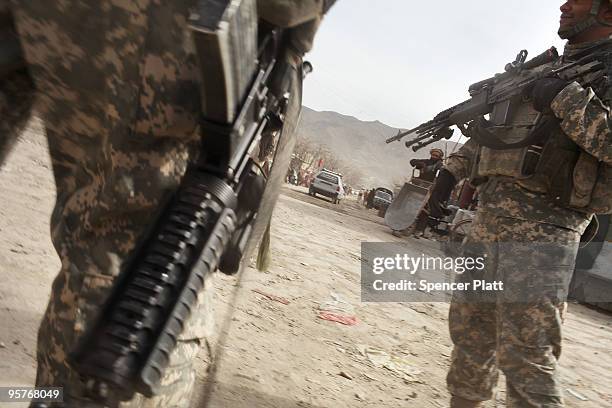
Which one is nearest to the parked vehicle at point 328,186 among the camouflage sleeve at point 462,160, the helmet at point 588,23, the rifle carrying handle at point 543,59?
the rifle carrying handle at point 543,59

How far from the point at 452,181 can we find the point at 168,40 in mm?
2132

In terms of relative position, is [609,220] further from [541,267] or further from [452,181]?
[541,267]

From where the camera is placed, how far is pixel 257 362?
7.25 ft

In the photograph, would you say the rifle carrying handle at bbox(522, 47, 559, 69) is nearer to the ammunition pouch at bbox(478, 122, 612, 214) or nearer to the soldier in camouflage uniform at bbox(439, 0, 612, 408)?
the soldier in camouflage uniform at bbox(439, 0, 612, 408)

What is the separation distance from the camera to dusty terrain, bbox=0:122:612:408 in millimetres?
1876

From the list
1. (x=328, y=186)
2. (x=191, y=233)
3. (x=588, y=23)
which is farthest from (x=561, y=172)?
(x=328, y=186)

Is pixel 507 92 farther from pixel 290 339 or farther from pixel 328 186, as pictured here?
pixel 328 186

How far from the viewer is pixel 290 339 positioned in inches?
102

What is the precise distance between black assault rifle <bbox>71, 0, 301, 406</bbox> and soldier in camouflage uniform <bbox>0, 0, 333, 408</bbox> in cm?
10

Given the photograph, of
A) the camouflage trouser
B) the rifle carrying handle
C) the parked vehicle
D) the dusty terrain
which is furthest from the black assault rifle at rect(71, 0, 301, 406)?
the parked vehicle

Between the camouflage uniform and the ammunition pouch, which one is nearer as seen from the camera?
the camouflage uniform

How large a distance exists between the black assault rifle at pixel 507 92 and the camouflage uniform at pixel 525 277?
0.77ft

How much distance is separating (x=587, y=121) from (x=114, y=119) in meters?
1.78

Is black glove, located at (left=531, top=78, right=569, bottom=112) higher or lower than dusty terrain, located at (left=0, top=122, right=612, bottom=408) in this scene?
higher
